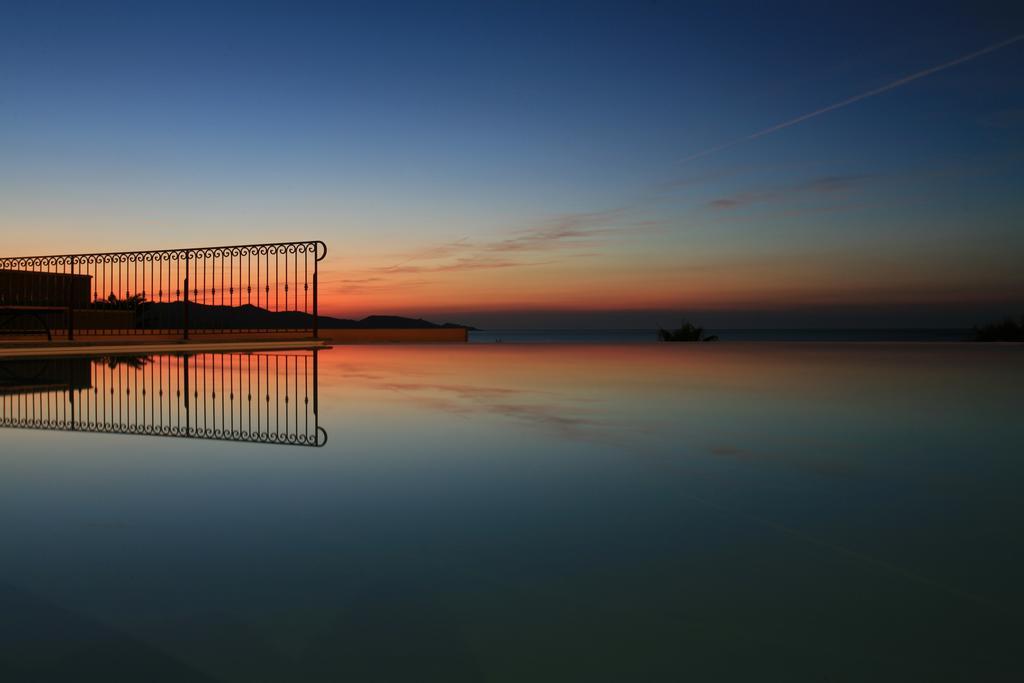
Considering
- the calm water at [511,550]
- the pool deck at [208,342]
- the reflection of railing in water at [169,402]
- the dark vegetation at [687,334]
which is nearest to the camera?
the calm water at [511,550]

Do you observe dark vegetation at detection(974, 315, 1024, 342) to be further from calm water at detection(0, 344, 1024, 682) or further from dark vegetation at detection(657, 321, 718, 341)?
calm water at detection(0, 344, 1024, 682)

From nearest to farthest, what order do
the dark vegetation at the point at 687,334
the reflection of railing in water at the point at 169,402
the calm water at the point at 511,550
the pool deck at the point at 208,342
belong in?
the calm water at the point at 511,550 < the reflection of railing in water at the point at 169,402 < the pool deck at the point at 208,342 < the dark vegetation at the point at 687,334

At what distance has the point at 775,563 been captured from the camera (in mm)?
1864

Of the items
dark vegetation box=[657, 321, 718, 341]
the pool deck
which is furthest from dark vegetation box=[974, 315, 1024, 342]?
the pool deck

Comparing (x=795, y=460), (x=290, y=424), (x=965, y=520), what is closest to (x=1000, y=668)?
(x=965, y=520)

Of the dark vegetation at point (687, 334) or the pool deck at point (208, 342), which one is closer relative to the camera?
the pool deck at point (208, 342)

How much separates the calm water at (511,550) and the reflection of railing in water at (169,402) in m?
0.09

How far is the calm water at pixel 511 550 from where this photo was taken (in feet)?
4.40

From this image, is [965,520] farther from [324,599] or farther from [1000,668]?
[324,599]

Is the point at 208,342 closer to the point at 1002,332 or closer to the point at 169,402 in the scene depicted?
the point at 169,402

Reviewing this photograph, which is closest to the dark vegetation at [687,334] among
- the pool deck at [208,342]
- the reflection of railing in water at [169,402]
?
the pool deck at [208,342]

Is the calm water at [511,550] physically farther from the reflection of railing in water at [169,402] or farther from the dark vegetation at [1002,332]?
the dark vegetation at [1002,332]

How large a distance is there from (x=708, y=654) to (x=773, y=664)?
12 cm

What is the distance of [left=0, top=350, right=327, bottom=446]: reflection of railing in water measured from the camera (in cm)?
438
